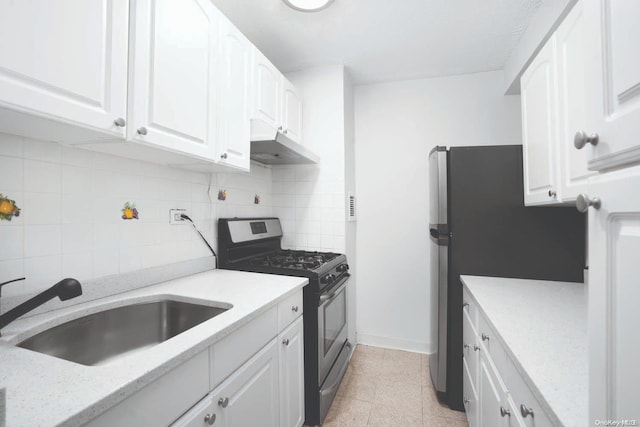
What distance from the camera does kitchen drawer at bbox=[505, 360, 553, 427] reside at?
0.74m

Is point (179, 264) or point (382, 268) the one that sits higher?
point (179, 264)

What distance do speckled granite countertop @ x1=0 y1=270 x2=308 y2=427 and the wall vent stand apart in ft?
4.79

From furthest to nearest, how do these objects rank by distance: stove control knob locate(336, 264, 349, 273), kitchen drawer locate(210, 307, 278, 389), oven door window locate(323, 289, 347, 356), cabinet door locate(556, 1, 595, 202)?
stove control knob locate(336, 264, 349, 273)
oven door window locate(323, 289, 347, 356)
cabinet door locate(556, 1, 595, 202)
kitchen drawer locate(210, 307, 278, 389)

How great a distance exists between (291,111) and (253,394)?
194 centimetres

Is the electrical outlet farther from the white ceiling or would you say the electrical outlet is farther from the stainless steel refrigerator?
the stainless steel refrigerator

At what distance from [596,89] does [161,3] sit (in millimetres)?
1408

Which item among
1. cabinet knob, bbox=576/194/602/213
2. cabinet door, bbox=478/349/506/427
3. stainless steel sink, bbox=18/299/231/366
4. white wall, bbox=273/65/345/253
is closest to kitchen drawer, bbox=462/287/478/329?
cabinet door, bbox=478/349/506/427

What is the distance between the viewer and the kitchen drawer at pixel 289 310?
1390mm

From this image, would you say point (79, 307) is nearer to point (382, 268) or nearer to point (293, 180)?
point (293, 180)

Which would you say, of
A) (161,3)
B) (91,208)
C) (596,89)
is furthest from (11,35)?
(596,89)

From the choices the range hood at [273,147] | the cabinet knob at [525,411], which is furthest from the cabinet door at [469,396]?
the range hood at [273,147]

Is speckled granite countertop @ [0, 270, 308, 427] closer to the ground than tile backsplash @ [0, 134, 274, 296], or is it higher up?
closer to the ground

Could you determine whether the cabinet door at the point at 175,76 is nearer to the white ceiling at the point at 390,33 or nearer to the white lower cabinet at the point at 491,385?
the white ceiling at the point at 390,33

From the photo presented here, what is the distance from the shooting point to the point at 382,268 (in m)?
2.75
